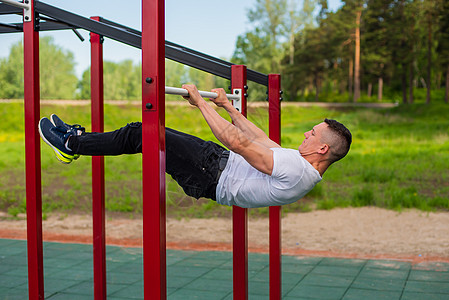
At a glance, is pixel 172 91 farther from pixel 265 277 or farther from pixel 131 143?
pixel 265 277

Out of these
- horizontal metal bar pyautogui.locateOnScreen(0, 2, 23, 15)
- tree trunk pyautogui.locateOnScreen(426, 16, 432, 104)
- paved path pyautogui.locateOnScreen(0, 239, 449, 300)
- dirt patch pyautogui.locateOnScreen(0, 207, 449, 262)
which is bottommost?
dirt patch pyautogui.locateOnScreen(0, 207, 449, 262)

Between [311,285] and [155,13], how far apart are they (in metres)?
2.60

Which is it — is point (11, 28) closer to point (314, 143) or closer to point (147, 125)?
point (147, 125)

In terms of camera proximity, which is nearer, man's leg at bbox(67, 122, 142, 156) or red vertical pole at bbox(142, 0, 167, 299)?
red vertical pole at bbox(142, 0, 167, 299)

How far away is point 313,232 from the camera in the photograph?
6445 millimetres

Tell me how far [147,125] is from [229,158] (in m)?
0.67

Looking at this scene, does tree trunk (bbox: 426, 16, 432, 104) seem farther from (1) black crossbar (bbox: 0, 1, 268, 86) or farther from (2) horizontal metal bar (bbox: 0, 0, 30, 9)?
(2) horizontal metal bar (bbox: 0, 0, 30, 9)

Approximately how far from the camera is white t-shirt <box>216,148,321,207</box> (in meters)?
2.18

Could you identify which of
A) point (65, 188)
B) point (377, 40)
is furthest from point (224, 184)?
point (377, 40)

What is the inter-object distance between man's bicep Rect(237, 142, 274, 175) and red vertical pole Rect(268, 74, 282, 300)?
2.25ft

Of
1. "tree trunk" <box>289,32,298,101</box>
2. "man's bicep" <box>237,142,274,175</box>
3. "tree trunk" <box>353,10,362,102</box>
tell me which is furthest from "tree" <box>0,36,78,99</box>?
"man's bicep" <box>237,142,274,175</box>

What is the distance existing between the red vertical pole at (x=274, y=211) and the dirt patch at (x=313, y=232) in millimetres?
2004

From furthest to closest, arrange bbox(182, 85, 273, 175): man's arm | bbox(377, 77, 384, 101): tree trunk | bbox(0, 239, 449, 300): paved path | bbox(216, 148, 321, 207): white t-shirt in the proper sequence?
1. bbox(377, 77, 384, 101): tree trunk
2. bbox(0, 239, 449, 300): paved path
3. bbox(216, 148, 321, 207): white t-shirt
4. bbox(182, 85, 273, 175): man's arm

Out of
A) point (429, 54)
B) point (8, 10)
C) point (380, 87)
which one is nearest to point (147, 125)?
point (8, 10)
